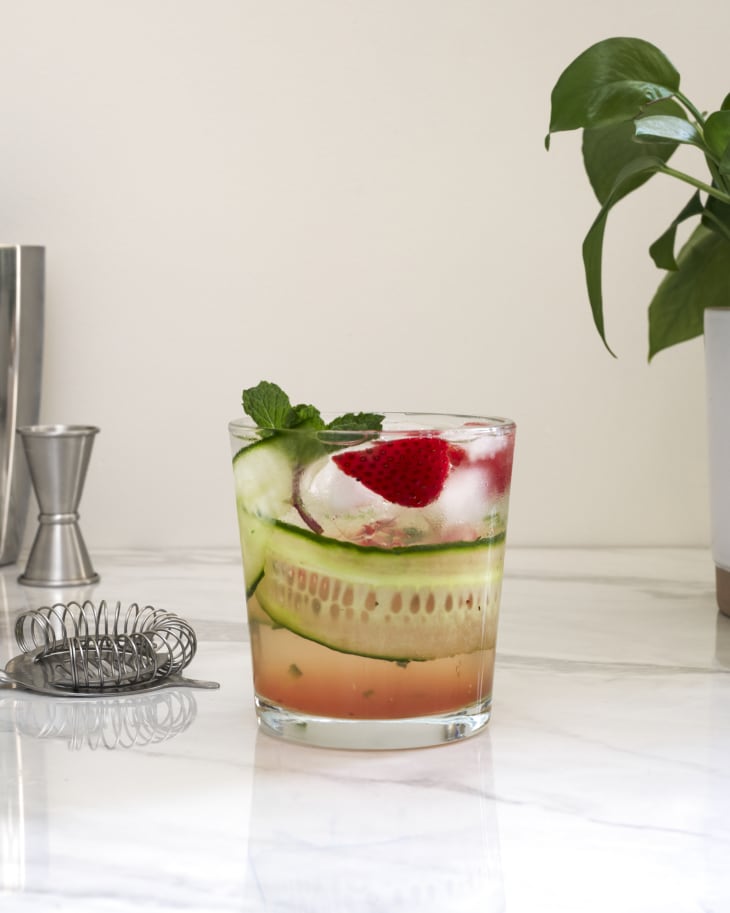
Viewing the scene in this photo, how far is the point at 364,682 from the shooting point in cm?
53

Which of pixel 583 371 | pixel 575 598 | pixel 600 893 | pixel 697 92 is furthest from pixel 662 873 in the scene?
pixel 697 92

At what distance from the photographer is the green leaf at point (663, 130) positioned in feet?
2.12

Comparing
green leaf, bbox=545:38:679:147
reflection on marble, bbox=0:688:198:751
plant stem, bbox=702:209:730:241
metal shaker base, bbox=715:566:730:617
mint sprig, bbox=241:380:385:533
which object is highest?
green leaf, bbox=545:38:679:147

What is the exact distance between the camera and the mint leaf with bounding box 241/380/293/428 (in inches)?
22.4

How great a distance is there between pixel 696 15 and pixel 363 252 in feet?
1.29

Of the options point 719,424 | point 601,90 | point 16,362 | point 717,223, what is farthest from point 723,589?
point 16,362

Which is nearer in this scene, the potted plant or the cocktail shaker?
the potted plant

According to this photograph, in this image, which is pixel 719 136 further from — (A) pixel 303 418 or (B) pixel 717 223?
(A) pixel 303 418

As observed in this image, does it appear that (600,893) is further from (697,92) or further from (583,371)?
(697,92)

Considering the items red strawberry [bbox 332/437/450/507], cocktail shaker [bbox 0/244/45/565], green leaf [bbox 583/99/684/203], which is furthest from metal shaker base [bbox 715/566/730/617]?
cocktail shaker [bbox 0/244/45/565]

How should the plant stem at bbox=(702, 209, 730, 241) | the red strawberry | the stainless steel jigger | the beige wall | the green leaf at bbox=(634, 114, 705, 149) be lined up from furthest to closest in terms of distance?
the beige wall, the stainless steel jigger, the plant stem at bbox=(702, 209, 730, 241), the green leaf at bbox=(634, 114, 705, 149), the red strawberry

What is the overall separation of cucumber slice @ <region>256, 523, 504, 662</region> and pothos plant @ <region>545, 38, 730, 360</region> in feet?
0.85

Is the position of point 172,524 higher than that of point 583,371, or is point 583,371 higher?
point 583,371

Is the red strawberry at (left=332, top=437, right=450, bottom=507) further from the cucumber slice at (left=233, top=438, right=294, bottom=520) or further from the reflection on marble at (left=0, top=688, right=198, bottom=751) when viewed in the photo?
the reflection on marble at (left=0, top=688, right=198, bottom=751)
